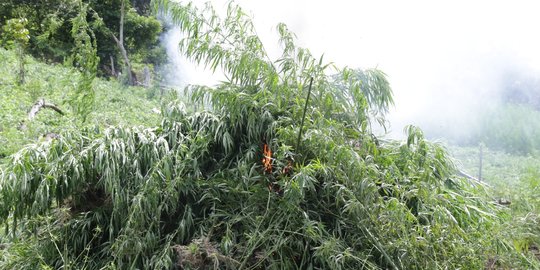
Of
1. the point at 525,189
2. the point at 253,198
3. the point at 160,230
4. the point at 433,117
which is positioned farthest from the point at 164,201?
the point at 433,117

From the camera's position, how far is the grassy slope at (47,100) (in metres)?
4.48

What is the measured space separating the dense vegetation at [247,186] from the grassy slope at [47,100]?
715 mm

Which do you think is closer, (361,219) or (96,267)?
(361,219)

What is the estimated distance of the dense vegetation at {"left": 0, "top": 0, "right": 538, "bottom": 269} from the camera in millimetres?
2129

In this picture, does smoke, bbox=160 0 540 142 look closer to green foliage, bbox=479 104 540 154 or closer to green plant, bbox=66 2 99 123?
green foliage, bbox=479 104 540 154

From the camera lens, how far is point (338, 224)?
2.25 m

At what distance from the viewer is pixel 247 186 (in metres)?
2.35

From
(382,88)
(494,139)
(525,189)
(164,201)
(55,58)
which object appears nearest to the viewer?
(164,201)

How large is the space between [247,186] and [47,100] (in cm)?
476

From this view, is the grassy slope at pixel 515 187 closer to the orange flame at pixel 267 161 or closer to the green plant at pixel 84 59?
the orange flame at pixel 267 161

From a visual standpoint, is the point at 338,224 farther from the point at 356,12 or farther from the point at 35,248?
the point at 356,12

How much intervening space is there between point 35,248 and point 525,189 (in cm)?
325

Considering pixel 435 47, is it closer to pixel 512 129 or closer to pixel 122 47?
pixel 512 129

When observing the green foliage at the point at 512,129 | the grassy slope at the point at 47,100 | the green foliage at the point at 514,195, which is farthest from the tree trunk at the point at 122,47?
the green foliage at the point at 512,129
